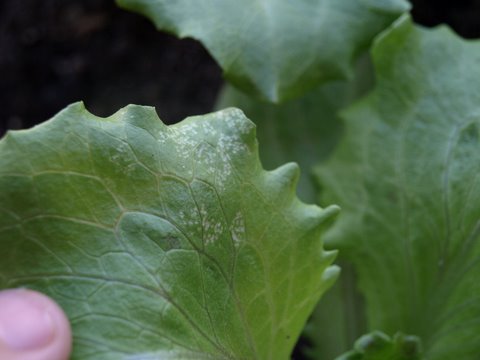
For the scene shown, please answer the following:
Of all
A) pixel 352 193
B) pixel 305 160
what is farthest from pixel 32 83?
pixel 352 193

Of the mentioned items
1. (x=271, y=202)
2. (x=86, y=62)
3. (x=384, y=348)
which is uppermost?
(x=271, y=202)

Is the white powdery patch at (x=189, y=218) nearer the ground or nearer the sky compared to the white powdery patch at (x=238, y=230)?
nearer the sky

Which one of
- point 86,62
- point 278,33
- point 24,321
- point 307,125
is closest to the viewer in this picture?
point 24,321

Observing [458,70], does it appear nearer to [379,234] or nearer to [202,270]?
[379,234]

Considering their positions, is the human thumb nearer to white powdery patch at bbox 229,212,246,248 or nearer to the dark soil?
white powdery patch at bbox 229,212,246,248

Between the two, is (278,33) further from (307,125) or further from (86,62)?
(86,62)

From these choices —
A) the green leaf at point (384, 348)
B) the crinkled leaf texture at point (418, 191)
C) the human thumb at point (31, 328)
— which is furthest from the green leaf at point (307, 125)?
the human thumb at point (31, 328)

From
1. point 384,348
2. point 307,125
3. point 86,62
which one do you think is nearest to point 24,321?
point 384,348

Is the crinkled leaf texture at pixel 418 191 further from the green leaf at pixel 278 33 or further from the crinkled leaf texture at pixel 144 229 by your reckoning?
the crinkled leaf texture at pixel 144 229
